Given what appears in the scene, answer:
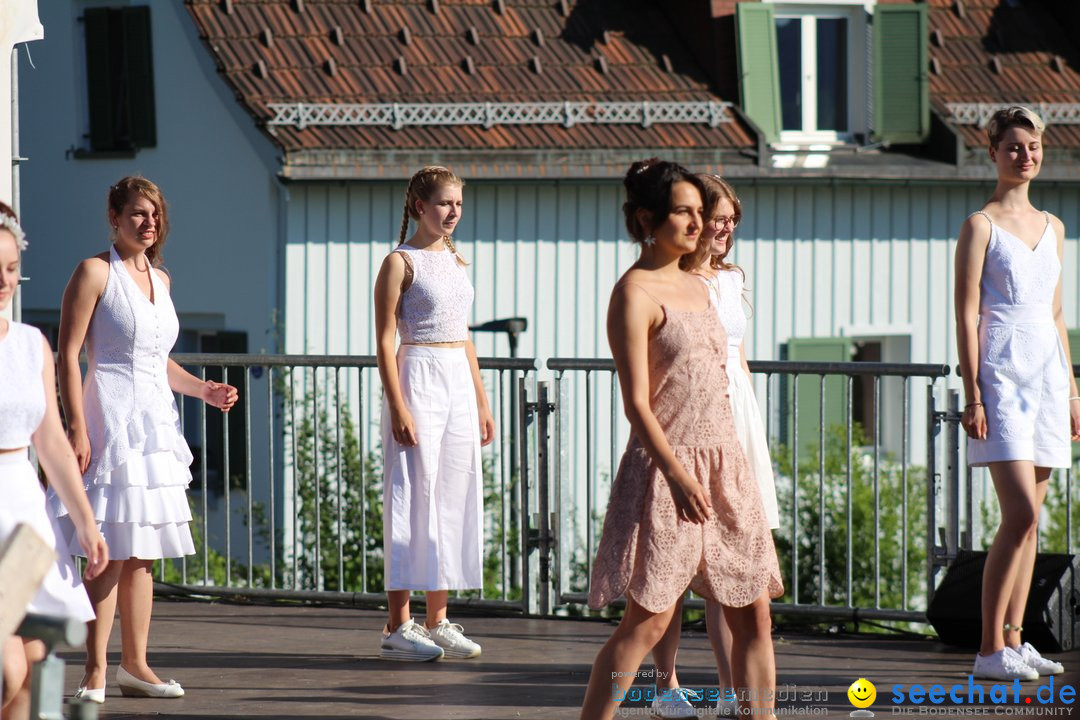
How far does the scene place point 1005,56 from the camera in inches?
699

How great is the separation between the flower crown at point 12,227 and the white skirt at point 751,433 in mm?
2498

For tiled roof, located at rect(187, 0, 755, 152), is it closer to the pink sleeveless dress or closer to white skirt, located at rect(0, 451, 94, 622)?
the pink sleeveless dress

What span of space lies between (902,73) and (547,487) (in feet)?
30.7

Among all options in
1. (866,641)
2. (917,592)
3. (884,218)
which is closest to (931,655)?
(866,641)

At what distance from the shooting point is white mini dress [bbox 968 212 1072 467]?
21.8 feet

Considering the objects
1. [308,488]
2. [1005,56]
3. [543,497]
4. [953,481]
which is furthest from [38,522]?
[1005,56]

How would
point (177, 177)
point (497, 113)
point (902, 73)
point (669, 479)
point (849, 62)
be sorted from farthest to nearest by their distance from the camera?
point (849, 62), point (902, 73), point (177, 177), point (497, 113), point (669, 479)

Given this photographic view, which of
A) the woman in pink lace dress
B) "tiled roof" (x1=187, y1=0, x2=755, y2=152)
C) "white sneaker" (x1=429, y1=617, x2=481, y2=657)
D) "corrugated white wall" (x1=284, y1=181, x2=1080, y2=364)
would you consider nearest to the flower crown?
the woman in pink lace dress

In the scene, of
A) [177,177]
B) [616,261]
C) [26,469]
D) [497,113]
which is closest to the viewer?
[26,469]

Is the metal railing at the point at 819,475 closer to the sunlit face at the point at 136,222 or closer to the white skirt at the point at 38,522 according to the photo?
the sunlit face at the point at 136,222

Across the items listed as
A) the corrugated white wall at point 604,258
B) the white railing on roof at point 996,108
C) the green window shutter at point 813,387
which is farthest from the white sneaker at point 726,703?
the white railing on roof at point 996,108

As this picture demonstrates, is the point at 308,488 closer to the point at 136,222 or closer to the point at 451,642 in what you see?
the point at 451,642

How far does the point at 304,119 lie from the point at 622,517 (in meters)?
10.3

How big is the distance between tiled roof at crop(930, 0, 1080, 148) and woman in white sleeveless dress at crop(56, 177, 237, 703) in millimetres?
12081
